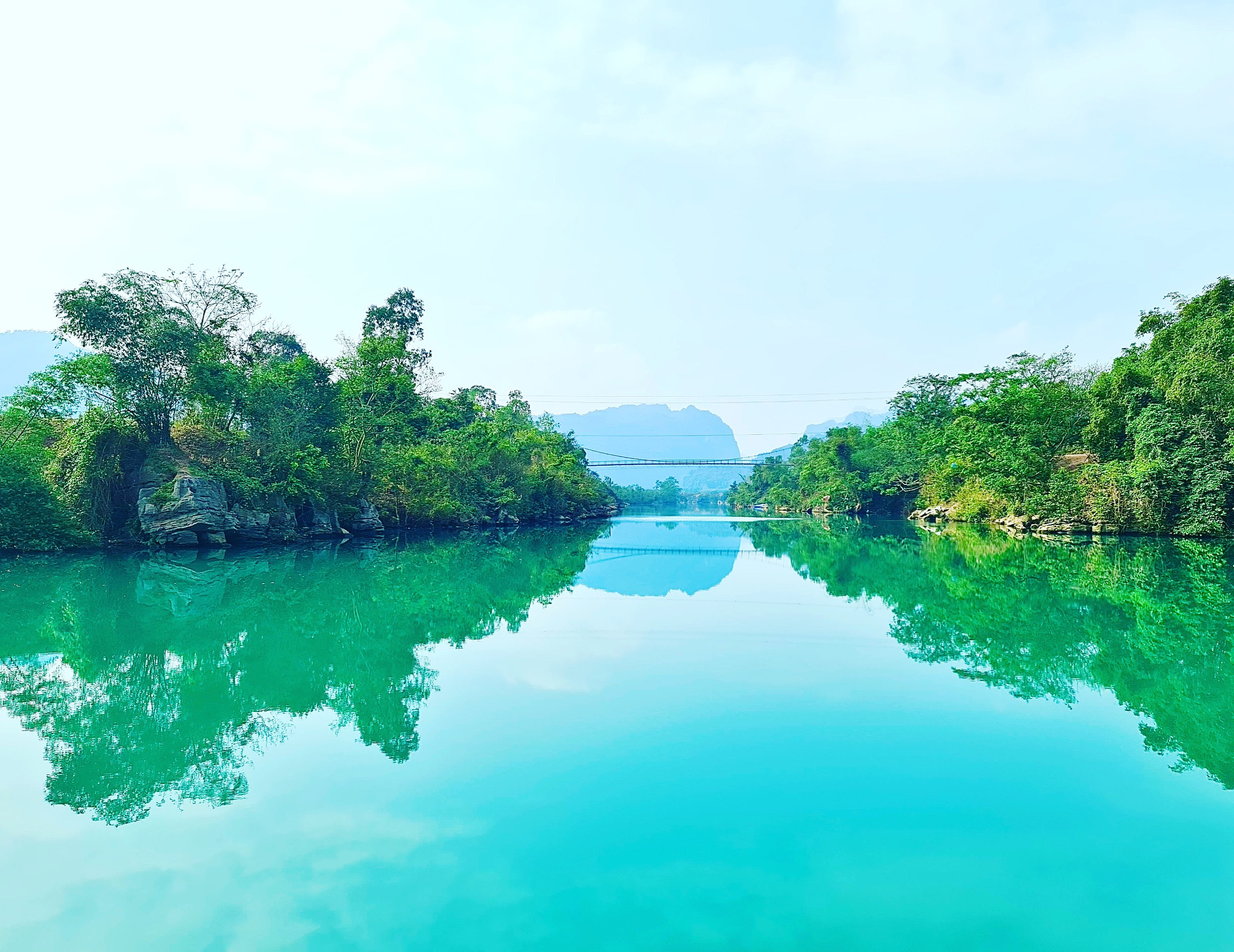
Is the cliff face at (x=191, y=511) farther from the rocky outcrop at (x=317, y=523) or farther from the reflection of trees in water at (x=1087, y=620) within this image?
the reflection of trees in water at (x=1087, y=620)

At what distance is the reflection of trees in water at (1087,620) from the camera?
16.8 feet

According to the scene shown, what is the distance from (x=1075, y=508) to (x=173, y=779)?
24603 mm

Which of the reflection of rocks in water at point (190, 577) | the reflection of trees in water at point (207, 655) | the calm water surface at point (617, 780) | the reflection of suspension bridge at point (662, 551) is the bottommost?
the reflection of suspension bridge at point (662, 551)

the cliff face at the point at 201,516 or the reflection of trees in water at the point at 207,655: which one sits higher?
the cliff face at the point at 201,516

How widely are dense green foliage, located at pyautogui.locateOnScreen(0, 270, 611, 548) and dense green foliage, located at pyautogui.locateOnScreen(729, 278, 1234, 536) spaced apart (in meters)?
19.8

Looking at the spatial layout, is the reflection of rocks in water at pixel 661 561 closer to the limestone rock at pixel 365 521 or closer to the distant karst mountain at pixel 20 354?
the limestone rock at pixel 365 521

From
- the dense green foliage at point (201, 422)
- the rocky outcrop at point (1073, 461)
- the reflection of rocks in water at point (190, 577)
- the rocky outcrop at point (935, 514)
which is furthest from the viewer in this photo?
the rocky outcrop at point (935, 514)

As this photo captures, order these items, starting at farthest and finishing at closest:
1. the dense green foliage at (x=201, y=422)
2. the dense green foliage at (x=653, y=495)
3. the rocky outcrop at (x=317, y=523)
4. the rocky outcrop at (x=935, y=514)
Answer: the dense green foliage at (x=653, y=495) → the rocky outcrop at (x=935, y=514) → the rocky outcrop at (x=317, y=523) → the dense green foliage at (x=201, y=422)

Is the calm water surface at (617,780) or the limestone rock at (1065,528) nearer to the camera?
the calm water surface at (617,780)

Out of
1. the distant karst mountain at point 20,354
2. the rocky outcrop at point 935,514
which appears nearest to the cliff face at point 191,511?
the rocky outcrop at point 935,514

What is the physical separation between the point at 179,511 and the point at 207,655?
11.6m

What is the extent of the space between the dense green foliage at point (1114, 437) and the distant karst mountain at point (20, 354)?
204m

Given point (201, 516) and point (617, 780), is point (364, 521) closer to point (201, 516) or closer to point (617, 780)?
point (201, 516)

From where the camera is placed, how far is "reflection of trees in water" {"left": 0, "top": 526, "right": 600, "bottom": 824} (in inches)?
165
